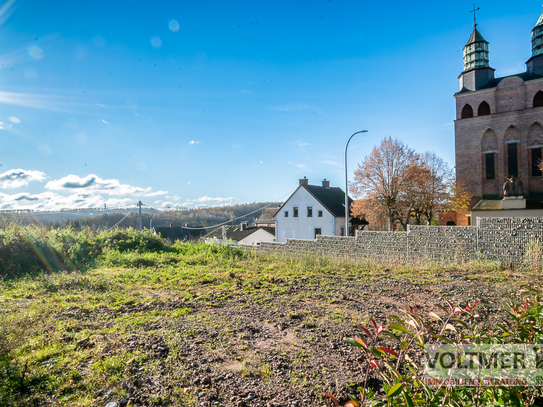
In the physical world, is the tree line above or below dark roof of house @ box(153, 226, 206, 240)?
above

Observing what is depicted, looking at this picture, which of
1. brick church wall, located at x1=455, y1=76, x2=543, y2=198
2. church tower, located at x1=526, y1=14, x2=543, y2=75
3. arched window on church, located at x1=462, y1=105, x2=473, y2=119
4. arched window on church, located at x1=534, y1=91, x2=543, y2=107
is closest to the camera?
brick church wall, located at x1=455, y1=76, x2=543, y2=198

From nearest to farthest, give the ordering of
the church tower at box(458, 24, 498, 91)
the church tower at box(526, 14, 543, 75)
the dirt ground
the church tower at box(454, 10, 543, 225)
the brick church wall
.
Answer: the dirt ground → the church tower at box(454, 10, 543, 225) → the brick church wall → the church tower at box(526, 14, 543, 75) → the church tower at box(458, 24, 498, 91)

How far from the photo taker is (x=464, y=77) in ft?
101

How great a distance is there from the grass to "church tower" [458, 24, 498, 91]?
28767mm

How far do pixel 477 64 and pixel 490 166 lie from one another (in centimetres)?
1089

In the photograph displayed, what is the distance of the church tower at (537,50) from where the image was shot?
92.6ft

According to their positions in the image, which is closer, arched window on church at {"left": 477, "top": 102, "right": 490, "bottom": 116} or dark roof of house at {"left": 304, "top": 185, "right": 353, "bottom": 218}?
arched window on church at {"left": 477, "top": 102, "right": 490, "bottom": 116}

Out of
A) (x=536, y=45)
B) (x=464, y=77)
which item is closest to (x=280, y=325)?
(x=464, y=77)

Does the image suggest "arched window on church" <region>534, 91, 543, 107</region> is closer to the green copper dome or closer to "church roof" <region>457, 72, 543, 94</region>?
"church roof" <region>457, 72, 543, 94</region>

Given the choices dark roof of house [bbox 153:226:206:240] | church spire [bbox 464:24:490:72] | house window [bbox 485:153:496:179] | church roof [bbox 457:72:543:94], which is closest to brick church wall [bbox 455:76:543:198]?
house window [bbox 485:153:496:179]

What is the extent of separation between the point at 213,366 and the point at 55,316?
375cm

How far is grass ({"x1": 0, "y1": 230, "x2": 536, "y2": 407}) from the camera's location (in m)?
3.02

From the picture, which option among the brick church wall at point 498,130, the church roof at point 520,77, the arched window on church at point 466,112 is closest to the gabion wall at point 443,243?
the brick church wall at point 498,130

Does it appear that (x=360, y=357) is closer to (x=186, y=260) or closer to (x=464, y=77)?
(x=186, y=260)
